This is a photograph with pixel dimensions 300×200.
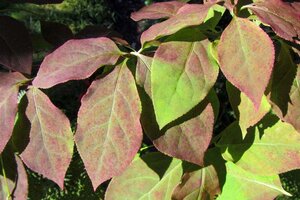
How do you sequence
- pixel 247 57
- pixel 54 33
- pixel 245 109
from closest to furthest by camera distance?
pixel 247 57
pixel 245 109
pixel 54 33

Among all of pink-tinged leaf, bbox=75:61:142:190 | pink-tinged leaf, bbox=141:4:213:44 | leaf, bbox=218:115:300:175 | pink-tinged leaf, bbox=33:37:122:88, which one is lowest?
leaf, bbox=218:115:300:175

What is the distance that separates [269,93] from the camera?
923 mm

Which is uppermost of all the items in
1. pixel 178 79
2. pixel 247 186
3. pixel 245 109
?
pixel 178 79

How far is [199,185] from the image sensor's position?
101 centimetres

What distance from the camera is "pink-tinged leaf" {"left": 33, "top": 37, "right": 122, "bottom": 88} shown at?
2.78ft

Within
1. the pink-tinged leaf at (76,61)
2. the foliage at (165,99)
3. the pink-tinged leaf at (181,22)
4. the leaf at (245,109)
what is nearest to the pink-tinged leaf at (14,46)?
the foliage at (165,99)

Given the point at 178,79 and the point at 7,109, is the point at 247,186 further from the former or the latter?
the point at 7,109

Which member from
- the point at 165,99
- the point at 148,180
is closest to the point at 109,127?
the point at 165,99


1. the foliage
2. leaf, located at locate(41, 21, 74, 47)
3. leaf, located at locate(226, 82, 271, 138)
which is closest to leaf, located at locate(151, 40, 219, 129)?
the foliage

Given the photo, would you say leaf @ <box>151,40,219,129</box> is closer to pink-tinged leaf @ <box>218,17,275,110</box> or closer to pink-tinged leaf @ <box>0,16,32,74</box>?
pink-tinged leaf @ <box>218,17,275,110</box>

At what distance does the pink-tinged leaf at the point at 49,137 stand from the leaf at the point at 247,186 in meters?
0.31

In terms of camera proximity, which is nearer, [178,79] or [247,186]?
[178,79]

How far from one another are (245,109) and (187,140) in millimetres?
121

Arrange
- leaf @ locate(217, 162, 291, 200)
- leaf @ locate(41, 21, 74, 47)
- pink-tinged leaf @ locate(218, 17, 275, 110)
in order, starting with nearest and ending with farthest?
1. pink-tinged leaf @ locate(218, 17, 275, 110)
2. leaf @ locate(217, 162, 291, 200)
3. leaf @ locate(41, 21, 74, 47)
